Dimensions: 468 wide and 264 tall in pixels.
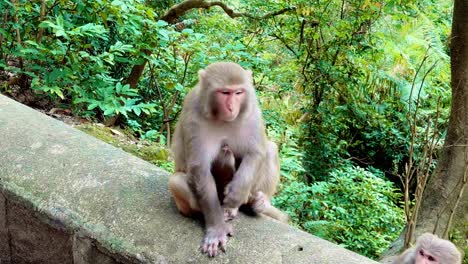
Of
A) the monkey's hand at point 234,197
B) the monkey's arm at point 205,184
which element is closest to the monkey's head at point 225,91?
the monkey's arm at point 205,184

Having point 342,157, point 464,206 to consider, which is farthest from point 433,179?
point 342,157

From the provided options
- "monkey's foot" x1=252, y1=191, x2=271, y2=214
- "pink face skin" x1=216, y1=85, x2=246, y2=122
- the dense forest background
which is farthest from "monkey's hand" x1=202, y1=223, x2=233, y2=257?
the dense forest background

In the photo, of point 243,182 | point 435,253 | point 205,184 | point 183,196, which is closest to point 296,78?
point 435,253

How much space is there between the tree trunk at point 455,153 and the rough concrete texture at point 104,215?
3.53 metres

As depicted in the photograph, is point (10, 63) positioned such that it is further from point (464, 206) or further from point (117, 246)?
point (464, 206)

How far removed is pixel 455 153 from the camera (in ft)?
17.3

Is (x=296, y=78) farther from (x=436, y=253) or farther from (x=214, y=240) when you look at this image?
(x=214, y=240)

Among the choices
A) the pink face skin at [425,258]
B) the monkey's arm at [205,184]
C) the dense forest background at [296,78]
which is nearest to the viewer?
the monkey's arm at [205,184]

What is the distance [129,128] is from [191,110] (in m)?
4.21

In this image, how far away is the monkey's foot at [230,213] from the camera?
237 centimetres

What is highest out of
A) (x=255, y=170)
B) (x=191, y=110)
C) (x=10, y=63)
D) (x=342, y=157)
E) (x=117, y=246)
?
(x=191, y=110)

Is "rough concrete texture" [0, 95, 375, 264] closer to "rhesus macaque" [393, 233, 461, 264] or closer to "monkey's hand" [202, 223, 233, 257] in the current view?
"monkey's hand" [202, 223, 233, 257]

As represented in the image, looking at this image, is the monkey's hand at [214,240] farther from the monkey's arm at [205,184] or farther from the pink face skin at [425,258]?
the pink face skin at [425,258]

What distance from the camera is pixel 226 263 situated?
1971 mm
